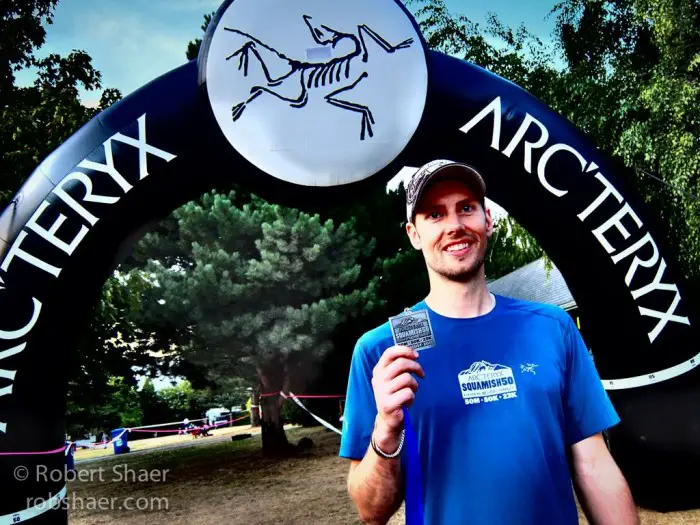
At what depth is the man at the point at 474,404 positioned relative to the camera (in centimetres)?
150

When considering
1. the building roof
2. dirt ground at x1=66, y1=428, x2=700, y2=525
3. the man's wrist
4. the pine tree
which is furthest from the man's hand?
the building roof

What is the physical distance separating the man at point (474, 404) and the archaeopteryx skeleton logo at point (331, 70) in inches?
127

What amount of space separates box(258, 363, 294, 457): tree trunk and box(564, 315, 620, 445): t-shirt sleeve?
12282 mm

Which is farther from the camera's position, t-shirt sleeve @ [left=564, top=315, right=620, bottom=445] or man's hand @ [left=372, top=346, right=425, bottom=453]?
t-shirt sleeve @ [left=564, top=315, right=620, bottom=445]

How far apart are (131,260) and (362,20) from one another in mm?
10133

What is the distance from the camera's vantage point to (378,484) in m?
1.50

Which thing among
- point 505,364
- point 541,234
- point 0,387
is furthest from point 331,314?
point 505,364

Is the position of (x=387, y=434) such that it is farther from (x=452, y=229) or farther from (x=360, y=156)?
(x=360, y=156)

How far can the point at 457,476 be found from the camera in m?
1.53

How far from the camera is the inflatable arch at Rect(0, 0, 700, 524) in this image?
458 cm

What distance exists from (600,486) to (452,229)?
82cm

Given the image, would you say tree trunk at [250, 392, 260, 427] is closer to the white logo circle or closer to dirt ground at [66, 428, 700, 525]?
dirt ground at [66, 428, 700, 525]

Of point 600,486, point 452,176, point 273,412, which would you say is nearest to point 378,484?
point 600,486

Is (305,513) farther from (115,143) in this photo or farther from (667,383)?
(115,143)
